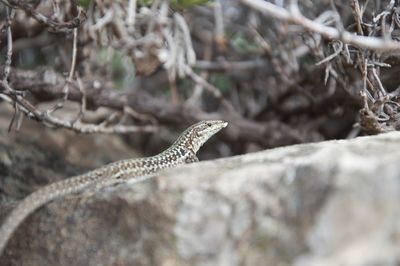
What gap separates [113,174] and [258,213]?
149 cm

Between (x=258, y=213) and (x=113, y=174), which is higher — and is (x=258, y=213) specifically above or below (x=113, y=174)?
above

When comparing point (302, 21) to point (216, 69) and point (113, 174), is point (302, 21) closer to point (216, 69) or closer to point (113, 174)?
point (113, 174)

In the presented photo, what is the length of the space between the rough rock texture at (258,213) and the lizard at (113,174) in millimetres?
373

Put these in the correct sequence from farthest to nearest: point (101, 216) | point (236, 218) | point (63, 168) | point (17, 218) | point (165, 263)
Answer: point (63, 168) → point (17, 218) → point (101, 216) → point (165, 263) → point (236, 218)

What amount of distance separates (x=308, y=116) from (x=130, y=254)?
121 inches

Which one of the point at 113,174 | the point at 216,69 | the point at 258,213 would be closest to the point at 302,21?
the point at 258,213

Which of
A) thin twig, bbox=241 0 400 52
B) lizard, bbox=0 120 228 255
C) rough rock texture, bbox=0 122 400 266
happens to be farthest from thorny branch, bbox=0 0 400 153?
rough rock texture, bbox=0 122 400 266

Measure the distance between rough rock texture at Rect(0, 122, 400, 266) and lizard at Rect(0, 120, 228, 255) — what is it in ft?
1.22

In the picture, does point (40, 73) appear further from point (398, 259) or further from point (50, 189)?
point (398, 259)

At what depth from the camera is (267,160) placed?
223 cm

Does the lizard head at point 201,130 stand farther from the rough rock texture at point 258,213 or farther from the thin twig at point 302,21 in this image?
the thin twig at point 302,21

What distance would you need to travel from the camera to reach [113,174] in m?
3.32

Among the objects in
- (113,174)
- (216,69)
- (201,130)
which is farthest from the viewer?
(216,69)

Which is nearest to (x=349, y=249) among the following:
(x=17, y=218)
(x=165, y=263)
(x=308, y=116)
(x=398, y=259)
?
(x=398, y=259)
